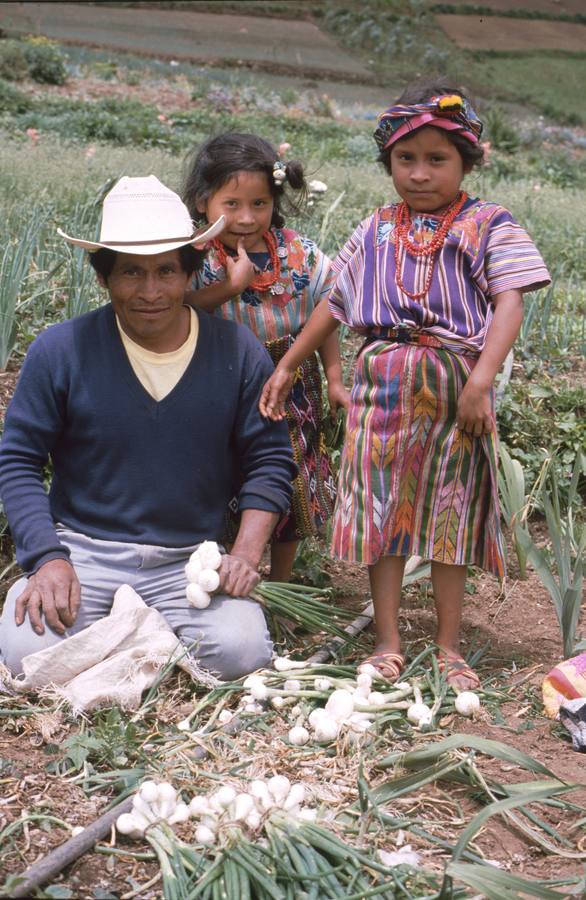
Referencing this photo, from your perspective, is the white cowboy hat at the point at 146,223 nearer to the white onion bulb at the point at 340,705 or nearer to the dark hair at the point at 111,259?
the dark hair at the point at 111,259

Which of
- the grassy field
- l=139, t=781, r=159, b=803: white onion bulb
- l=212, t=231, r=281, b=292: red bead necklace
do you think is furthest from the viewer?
l=212, t=231, r=281, b=292: red bead necklace

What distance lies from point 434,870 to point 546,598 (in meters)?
1.87

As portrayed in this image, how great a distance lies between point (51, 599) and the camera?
8.86 feet

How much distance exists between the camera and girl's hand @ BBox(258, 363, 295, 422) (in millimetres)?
2980

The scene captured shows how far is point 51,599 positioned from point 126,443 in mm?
435

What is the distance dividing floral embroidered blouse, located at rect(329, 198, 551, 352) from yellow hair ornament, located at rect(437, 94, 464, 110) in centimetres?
25

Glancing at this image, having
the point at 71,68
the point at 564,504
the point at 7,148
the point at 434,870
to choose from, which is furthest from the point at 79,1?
the point at 434,870

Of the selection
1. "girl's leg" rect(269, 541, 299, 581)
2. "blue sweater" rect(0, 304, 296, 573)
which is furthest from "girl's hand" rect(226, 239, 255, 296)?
"girl's leg" rect(269, 541, 299, 581)

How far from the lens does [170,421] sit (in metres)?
2.86

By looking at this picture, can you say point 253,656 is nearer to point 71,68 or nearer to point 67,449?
point 67,449

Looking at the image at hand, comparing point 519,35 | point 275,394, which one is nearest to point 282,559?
point 275,394

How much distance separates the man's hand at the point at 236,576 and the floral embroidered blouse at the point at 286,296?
28.3 inches

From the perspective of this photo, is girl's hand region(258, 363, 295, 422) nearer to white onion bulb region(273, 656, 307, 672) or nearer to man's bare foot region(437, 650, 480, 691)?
white onion bulb region(273, 656, 307, 672)

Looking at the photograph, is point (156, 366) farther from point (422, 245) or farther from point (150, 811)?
point (150, 811)
